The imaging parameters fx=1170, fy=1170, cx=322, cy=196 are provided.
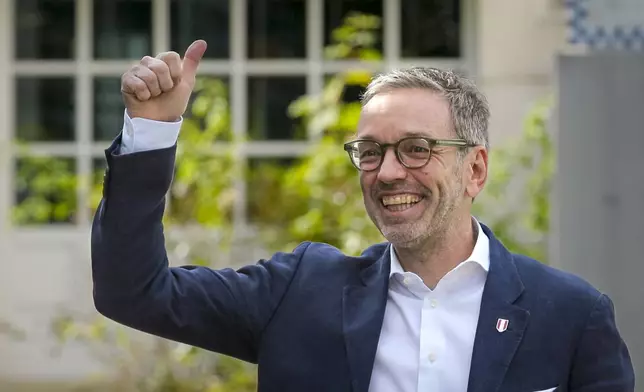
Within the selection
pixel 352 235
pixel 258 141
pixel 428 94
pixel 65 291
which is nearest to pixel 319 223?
pixel 352 235

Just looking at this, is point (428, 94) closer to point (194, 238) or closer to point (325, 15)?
point (194, 238)

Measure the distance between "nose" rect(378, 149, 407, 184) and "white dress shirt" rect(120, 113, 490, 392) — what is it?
0.73 ft

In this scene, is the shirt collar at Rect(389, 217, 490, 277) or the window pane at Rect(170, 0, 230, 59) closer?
the shirt collar at Rect(389, 217, 490, 277)

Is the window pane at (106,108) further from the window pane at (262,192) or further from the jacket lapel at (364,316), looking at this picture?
the jacket lapel at (364,316)

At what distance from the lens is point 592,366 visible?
2.36 meters

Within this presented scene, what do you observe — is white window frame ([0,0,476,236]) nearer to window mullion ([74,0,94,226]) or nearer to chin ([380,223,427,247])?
window mullion ([74,0,94,226])

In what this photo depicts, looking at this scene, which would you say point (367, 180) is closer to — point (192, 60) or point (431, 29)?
point (192, 60)

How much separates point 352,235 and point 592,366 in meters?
3.50

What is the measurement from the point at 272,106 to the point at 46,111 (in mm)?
1435

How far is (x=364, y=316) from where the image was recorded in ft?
8.00

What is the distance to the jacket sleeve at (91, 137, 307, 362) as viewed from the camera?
225 centimetres

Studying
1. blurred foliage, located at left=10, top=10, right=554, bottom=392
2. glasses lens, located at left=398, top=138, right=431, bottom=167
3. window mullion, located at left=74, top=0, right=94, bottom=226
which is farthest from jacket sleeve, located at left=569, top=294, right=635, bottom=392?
window mullion, located at left=74, top=0, right=94, bottom=226

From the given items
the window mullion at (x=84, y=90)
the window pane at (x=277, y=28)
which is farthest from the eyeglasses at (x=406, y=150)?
the window mullion at (x=84, y=90)

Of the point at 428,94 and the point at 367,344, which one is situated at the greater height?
the point at 428,94
